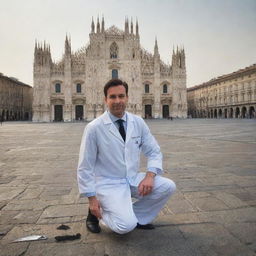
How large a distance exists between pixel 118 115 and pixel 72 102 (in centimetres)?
4057

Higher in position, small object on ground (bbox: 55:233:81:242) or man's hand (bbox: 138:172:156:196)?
man's hand (bbox: 138:172:156:196)

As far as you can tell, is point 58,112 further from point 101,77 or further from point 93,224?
point 93,224

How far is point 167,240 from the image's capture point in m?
2.01

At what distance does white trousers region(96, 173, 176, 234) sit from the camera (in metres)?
2.00

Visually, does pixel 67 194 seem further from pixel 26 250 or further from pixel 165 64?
pixel 165 64

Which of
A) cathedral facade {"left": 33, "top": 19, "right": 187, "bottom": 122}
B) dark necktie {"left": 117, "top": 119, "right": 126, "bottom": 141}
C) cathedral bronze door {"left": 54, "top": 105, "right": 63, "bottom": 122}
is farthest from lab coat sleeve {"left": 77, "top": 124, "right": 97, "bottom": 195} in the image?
cathedral bronze door {"left": 54, "top": 105, "right": 63, "bottom": 122}

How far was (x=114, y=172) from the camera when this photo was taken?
7.40 ft

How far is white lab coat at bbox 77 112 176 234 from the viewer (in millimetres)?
2113

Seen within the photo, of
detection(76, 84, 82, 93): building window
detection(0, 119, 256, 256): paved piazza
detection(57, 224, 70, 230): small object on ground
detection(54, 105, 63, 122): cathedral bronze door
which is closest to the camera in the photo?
detection(0, 119, 256, 256): paved piazza

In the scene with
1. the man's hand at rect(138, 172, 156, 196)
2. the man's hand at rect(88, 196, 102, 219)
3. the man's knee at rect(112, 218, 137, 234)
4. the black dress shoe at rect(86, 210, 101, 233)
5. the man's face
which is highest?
the man's face

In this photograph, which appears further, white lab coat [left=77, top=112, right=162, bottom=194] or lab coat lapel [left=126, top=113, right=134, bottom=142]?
lab coat lapel [left=126, top=113, right=134, bottom=142]

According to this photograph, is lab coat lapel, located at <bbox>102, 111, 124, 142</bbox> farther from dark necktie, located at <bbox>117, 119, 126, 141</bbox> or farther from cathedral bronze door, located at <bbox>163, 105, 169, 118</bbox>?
cathedral bronze door, located at <bbox>163, 105, 169, 118</bbox>

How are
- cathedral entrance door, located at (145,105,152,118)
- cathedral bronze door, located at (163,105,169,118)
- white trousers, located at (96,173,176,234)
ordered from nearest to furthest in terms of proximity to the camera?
white trousers, located at (96,173,176,234) → cathedral entrance door, located at (145,105,152,118) → cathedral bronze door, located at (163,105,169,118)

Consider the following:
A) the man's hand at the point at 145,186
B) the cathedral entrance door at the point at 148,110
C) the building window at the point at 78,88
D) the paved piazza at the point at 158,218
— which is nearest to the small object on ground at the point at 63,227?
the paved piazza at the point at 158,218
